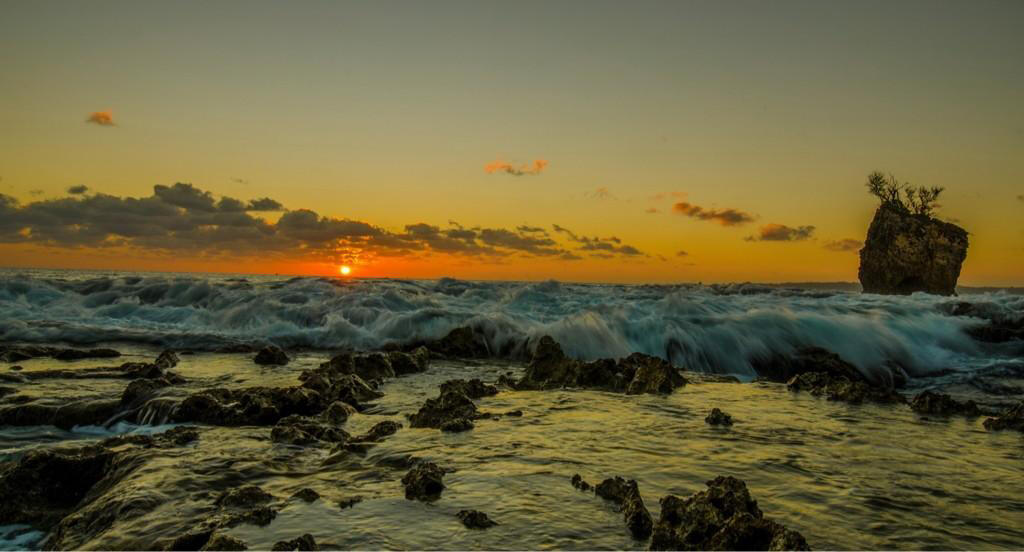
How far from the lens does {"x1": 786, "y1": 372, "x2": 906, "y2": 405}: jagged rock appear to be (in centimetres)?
945

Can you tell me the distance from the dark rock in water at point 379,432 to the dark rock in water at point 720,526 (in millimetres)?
3791

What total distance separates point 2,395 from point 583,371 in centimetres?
957

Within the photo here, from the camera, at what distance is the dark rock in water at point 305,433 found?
7.01 metres

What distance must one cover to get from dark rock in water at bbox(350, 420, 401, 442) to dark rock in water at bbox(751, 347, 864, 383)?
31.6ft

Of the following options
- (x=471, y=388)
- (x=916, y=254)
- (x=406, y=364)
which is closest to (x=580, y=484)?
(x=471, y=388)

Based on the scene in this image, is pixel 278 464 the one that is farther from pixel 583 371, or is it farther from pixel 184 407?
pixel 583 371

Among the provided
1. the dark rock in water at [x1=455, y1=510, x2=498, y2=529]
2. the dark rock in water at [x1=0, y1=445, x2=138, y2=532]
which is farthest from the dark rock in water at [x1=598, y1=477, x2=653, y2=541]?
the dark rock in water at [x1=0, y1=445, x2=138, y2=532]

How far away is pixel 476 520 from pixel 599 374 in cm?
663

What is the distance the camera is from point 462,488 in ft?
16.9

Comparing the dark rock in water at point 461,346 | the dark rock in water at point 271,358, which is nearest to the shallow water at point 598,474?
the dark rock in water at point 271,358

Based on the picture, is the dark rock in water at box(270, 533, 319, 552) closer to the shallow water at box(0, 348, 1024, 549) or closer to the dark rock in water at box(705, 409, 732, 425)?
the shallow water at box(0, 348, 1024, 549)

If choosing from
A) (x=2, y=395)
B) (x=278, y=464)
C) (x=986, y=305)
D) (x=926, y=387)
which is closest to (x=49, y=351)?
(x=2, y=395)

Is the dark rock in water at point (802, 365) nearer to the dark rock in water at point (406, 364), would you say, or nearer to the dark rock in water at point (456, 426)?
the dark rock in water at point (406, 364)

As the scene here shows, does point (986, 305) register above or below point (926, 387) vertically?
above
